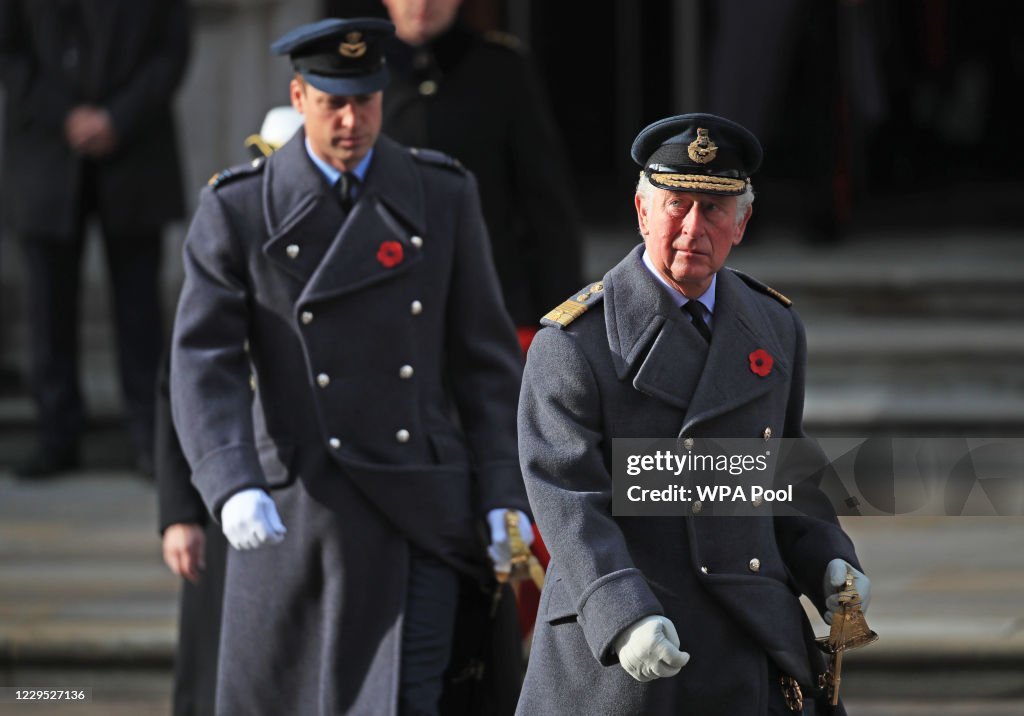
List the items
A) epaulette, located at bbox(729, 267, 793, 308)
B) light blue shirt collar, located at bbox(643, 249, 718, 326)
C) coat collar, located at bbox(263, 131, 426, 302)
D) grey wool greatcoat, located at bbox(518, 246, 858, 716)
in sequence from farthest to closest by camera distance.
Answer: coat collar, located at bbox(263, 131, 426, 302) < epaulette, located at bbox(729, 267, 793, 308) < light blue shirt collar, located at bbox(643, 249, 718, 326) < grey wool greatcoat, located at bbox(518, 246, 858, 716)

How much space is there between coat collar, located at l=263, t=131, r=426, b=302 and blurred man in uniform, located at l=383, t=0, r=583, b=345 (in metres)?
1.12

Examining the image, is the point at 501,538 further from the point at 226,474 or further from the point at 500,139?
the point at 500,139

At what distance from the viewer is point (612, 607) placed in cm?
326

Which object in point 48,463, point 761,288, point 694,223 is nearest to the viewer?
point 694,223

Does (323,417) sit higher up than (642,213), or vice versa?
(642,213)

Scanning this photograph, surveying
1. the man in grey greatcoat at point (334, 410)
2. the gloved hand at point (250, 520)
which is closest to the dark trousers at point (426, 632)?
the man in grey greatcoat at point (334, 410)

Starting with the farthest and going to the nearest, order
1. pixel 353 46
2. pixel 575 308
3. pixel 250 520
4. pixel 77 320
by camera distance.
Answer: pixel 77 320 < pixel 353 46 < pixel 250 520 < pixel 575 308

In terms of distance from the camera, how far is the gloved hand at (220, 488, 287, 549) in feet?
13.2

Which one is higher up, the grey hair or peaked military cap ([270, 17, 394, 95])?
the grey hair

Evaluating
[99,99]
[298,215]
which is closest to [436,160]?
[298,215]

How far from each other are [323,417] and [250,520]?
0.34 meters

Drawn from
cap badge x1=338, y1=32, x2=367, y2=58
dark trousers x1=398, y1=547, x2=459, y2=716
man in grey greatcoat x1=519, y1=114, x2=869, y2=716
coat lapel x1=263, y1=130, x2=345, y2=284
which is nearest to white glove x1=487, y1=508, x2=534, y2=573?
dark trousers x1=398, y1=547, x2=459, y2=716

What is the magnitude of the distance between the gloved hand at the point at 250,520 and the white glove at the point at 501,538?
1.48 feet

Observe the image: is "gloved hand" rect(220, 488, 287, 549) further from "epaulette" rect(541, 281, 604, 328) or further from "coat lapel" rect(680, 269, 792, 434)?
"coat lapel" rect(680, 269, 792, 434)
